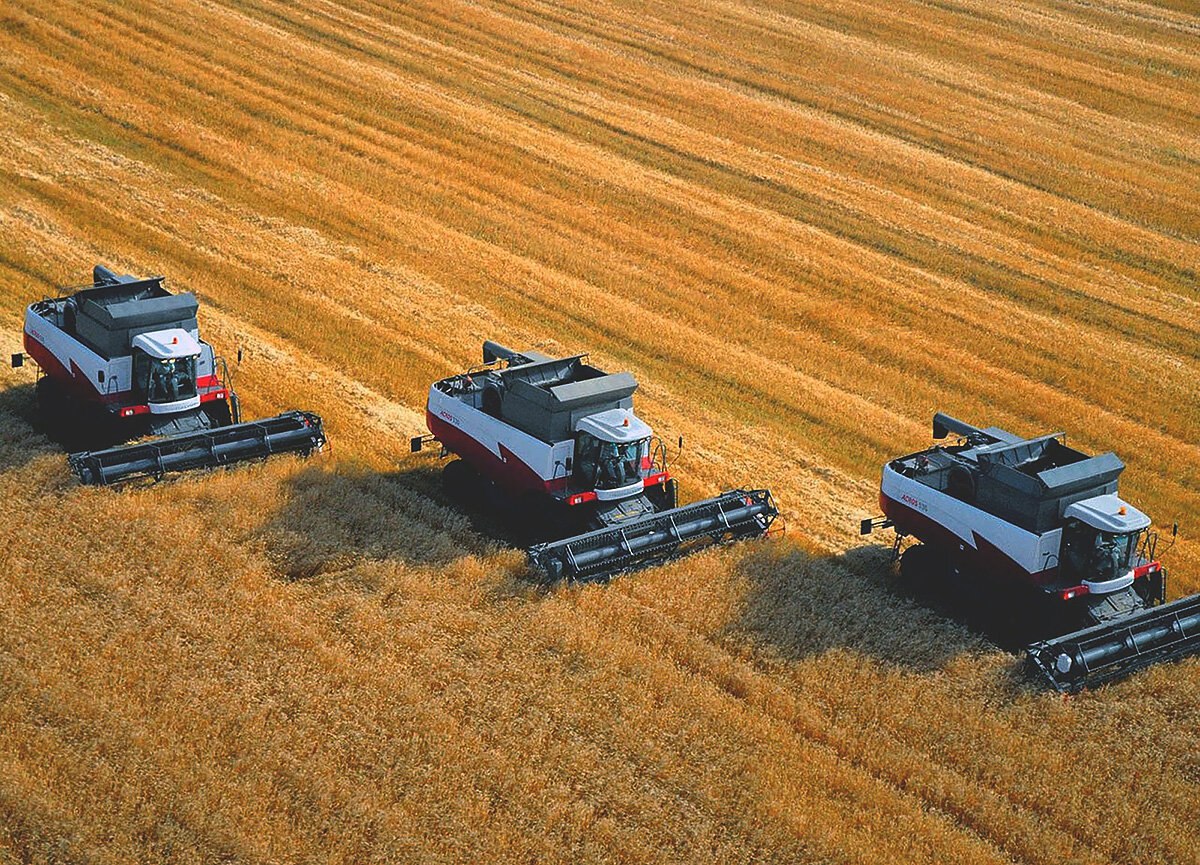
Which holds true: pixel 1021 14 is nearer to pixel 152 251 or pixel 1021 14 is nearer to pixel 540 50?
pixel 540 50

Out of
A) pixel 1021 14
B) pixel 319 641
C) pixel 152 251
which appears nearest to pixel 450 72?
pixel 152 251

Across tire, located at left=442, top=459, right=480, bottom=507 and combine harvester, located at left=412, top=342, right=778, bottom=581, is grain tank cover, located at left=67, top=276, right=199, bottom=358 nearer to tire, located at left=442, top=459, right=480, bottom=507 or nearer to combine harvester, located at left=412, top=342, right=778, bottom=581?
combine harvester, located at left=412, top=342, right=778, bottom=581

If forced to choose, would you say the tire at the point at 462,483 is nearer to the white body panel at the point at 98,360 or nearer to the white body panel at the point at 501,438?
the white body panel at the point at 501,438

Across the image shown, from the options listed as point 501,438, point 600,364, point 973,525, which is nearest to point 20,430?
point 501,438

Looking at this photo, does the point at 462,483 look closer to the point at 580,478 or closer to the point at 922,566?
the point at 580,478

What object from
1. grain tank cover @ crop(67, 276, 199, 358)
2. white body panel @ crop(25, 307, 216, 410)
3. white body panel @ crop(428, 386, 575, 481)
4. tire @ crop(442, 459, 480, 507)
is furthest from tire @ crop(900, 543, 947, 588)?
grain tank cover @ crop(67, 276, 199, 358)

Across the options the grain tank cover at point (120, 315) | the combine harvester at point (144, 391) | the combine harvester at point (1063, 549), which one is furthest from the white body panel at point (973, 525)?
the grain tank cover at point (120, 315)
